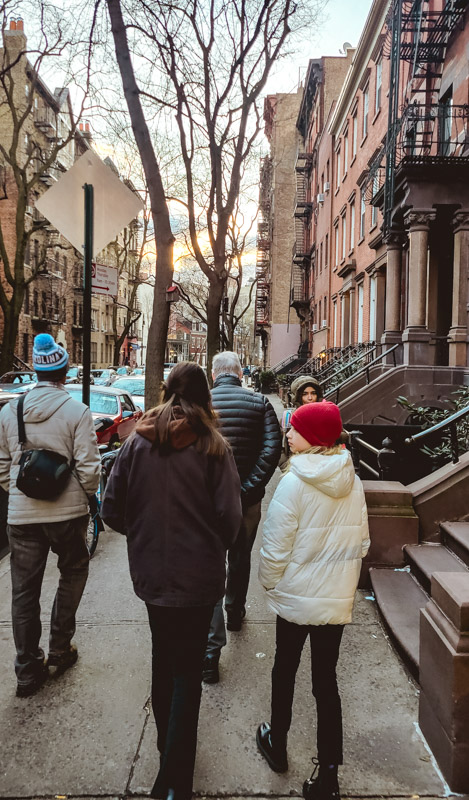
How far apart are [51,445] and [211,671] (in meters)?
1.75

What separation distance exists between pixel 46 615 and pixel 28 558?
4.39ft

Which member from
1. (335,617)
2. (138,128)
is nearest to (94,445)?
(335,617)

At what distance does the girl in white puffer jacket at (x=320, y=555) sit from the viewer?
2.57 metres

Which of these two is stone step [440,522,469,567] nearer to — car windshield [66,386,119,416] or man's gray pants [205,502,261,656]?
man's gray pants [205,502,261,656]

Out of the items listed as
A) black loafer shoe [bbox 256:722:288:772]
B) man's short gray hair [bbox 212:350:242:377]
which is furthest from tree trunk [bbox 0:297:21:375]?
black loafer shoe [bbox 256:722:288:772]

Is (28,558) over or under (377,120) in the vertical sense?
under

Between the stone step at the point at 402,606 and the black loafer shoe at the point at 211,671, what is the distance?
48.8 inches

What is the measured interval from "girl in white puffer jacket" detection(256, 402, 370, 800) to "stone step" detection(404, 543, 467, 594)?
208 centimetres

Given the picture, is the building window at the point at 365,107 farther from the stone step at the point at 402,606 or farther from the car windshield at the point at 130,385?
the stone step at the point at 402,606

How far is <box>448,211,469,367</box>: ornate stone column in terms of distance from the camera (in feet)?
39.2

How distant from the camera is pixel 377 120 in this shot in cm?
1911

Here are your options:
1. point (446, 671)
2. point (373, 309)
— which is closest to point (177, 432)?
point (446, 671)

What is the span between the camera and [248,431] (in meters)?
3.94

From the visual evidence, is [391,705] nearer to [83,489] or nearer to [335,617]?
[335,617]
